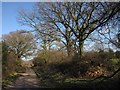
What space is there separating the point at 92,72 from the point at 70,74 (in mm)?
2419

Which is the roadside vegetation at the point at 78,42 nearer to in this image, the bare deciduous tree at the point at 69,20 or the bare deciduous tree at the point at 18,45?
the bare deciduous tree at the point at 69,20

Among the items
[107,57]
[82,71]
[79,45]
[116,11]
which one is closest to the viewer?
[116,11]

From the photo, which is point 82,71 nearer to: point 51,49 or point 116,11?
point 116,11

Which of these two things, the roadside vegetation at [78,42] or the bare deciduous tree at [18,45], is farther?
the bare deciduous tree at [18,45]

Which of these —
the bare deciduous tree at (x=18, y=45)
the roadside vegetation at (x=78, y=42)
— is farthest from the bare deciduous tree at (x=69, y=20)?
the bare deciduous tree at (x=18, y=45)

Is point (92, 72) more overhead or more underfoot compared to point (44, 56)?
more underfoot

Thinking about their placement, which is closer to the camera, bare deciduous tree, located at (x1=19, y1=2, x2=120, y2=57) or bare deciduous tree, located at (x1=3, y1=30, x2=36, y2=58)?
bare deciduous tree, located at (x1=19, y1=2, x2=120, y2=57)

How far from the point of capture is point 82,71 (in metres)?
19.5

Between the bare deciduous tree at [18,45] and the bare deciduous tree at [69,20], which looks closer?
the bare deciduous tree at [69,20]

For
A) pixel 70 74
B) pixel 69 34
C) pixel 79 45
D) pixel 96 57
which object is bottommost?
pixel 70 74

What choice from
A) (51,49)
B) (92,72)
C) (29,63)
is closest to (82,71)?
(92,72)

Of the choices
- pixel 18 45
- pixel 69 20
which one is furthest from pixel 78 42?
pixel 18 45

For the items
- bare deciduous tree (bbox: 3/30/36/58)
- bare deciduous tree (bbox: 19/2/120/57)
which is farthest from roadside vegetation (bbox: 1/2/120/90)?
bare deciduous tree (bbox: 3/30/36/58)

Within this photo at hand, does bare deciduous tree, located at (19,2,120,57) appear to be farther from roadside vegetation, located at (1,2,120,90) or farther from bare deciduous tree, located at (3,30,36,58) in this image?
bare deciduous tree, located at (3,30,36,58)
